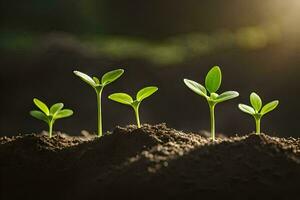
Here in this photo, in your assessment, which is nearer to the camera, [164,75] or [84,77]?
[84,77]

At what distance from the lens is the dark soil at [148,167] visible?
3.91 ft

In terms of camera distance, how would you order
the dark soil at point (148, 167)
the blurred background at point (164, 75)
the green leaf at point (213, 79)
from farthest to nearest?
the blurred background at point (164, 75), the green leaf at point (213, 79), the dark soil at point (148, 167)

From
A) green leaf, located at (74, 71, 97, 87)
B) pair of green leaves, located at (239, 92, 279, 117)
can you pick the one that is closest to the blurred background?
pair of green leaves, located at (239, 92, 279, 117)

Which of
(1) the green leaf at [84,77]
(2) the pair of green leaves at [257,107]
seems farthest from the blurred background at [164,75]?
(1) the green leaf at [84,77]

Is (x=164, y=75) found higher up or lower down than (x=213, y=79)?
higher up

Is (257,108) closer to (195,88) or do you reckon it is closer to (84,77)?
(195,88)

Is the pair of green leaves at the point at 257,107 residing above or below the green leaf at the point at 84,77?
below

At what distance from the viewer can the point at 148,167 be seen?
4.06 ft

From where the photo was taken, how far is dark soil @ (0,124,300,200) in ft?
3.91

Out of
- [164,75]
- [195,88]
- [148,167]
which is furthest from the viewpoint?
[164,75]

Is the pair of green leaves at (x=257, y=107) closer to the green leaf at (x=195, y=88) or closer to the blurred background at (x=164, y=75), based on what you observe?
the green leaf at (x=195, y=88)

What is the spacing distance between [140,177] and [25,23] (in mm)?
7461

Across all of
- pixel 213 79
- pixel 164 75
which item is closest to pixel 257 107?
pixel 213 79

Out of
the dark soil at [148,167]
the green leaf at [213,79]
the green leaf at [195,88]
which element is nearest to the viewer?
the dark soil at [148,167]
